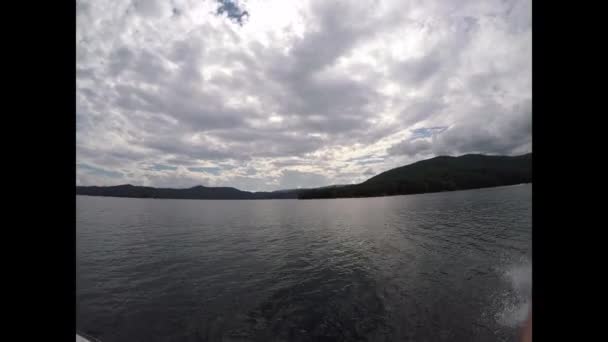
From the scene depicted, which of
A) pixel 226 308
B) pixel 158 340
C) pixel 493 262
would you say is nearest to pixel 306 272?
pixel 226 308

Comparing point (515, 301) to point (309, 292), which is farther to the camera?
point (309, 292)

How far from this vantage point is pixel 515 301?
45.4 ft

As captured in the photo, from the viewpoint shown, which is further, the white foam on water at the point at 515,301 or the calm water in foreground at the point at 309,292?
the white foam on water at the point at 515,301

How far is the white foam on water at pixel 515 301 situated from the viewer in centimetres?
1185

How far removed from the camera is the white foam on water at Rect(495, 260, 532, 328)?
38.9ft

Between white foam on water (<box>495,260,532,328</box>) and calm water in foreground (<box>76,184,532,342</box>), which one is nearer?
calm water in foreground (<box>76,184,532,342</box>)
